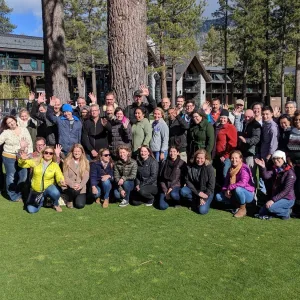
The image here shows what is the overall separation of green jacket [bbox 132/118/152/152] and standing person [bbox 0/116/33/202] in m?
1.85

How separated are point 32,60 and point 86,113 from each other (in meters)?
29.2

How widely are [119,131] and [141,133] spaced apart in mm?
391

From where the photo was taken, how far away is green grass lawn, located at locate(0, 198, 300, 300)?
3486 mm

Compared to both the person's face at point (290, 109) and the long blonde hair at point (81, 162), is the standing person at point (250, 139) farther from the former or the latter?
the long blonde hair at point (81, 162)

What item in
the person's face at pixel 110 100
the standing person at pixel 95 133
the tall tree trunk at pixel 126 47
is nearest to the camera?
the standing person at pixel 95 133

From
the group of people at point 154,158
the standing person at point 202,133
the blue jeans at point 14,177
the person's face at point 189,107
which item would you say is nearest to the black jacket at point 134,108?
the group of people at point 154,158

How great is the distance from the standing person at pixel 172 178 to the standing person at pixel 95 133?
3.87ft

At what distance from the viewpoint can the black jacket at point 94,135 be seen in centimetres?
631

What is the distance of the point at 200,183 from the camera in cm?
580

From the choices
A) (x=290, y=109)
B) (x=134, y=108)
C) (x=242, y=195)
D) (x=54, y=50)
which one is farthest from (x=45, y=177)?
(x=54, y=50)

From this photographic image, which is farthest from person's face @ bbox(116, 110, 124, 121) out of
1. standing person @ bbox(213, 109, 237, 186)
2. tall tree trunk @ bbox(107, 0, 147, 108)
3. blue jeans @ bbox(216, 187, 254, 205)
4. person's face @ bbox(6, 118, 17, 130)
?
blue jeans @ bbox(216, 187, 254, 205)

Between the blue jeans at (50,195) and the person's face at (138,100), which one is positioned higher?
the person's face at (138,100)

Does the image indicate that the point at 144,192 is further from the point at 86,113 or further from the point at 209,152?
the point at 86,113

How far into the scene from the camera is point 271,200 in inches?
208
